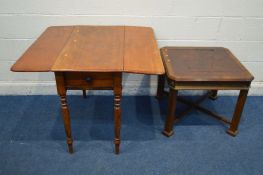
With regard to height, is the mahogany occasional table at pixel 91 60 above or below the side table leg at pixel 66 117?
above

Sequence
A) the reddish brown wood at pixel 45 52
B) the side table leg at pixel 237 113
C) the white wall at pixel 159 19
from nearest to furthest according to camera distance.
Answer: the reddish brown wood at pixel 45 52 → the side table leg at pixel 237 113 → the white wall at pixel 159 19

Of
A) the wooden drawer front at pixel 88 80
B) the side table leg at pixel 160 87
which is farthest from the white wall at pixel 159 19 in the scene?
the wooden drawer front at pixel 88 80

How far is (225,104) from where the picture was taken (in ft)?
7.86

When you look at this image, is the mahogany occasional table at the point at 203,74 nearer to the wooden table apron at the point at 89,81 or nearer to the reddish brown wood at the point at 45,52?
the wooden table apron at the point at 89,81

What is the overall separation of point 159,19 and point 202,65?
21.3 inches

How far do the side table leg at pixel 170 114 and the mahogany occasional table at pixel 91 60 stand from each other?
35 centimetres

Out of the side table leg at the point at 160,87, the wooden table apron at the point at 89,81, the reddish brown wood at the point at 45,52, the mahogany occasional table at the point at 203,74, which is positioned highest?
the reddish brown wood at the point at 45,52

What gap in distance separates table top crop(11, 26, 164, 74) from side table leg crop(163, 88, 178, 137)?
350 mm

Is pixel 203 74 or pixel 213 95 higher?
pixel 203 74

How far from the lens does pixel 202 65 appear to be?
1851mm

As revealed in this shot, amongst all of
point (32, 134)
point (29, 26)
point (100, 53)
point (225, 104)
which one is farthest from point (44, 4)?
point (225, 104)

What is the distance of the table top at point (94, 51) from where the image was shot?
1.37 metres

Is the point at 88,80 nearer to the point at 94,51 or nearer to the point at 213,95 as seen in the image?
the point at 94,51

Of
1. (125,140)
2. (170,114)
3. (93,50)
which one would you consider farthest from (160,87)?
(93,50)
